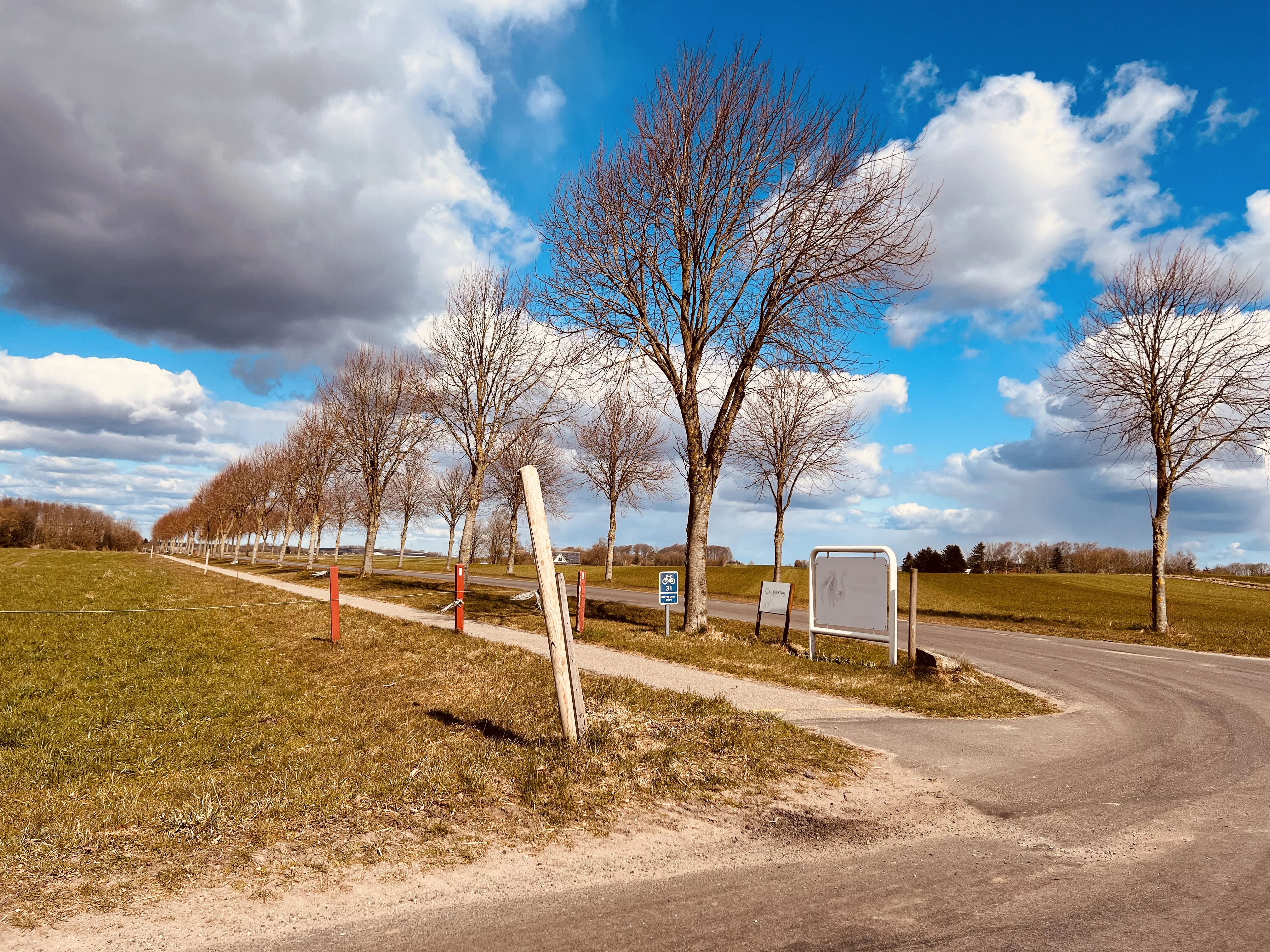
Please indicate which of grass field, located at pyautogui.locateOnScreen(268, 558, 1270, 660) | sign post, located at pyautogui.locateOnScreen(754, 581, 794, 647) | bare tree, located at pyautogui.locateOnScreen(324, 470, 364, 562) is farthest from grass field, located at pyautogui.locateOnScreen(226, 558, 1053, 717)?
bare tree, located at pyautogui.locateOnScreen(324, 470, 364, 562)

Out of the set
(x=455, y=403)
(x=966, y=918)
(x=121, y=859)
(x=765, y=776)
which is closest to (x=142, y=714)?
(x=121, y=859)

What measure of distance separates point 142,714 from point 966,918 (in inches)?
333

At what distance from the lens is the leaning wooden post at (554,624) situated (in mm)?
6418

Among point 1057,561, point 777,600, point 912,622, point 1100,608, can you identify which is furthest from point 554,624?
point 1057,561

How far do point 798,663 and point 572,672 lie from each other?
6.87m

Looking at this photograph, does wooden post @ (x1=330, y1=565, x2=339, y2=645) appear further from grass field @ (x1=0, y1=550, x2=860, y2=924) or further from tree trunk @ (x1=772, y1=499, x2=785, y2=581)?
tree trunk @ (x1=772, y1=499, x2=785, y2=581)

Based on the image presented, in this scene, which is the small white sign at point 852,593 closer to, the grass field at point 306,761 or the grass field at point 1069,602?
the grass field at point 1069,602

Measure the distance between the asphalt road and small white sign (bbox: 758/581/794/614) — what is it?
7.03 m

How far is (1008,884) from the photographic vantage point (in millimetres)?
4074

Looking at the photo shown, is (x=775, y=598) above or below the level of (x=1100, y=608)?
above

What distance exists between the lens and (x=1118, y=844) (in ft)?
15.3

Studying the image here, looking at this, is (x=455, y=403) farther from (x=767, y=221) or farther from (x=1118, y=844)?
(x=1118, y=844)

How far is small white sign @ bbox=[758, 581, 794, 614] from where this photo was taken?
47.6ft

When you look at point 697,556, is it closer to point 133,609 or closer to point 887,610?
point 887,610
